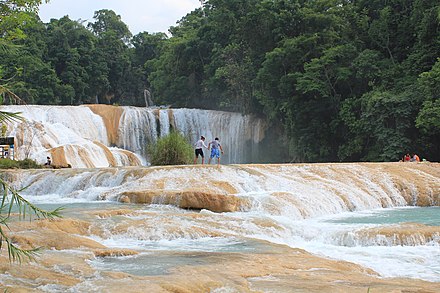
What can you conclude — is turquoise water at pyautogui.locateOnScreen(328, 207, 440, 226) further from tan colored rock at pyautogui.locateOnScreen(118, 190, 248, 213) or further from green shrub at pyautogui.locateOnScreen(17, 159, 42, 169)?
green shrub at pyautogui.locateOnScreen(17, 159, 42, 169)

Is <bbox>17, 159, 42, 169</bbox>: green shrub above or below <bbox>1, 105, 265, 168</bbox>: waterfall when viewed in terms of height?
below

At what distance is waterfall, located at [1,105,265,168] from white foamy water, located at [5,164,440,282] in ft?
21.1

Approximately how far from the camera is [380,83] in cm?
2614

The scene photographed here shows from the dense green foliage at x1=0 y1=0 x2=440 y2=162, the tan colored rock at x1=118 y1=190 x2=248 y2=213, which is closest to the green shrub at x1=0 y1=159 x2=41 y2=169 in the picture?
the dense green foliage at x1=0 y1=0 x2=440 y2=162

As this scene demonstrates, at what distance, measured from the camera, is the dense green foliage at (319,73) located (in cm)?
2438

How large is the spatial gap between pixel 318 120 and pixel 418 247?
20498mm

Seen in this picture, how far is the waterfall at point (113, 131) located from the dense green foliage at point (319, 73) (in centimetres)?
154

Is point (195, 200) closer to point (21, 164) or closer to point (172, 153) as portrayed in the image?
point (172, 153)

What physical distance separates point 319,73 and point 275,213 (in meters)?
16.9

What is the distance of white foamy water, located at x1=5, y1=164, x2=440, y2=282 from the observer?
814cm

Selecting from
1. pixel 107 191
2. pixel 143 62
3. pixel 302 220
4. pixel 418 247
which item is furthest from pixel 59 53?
pixel 418 247

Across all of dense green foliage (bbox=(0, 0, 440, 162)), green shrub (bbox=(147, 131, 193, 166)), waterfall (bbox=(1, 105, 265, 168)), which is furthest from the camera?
dense green foliage (bbox=(0, 0, 440, 162))

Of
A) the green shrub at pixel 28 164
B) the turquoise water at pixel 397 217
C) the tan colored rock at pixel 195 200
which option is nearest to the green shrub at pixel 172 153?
the green shrub at pixel 28 164

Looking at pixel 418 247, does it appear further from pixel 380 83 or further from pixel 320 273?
pixel 380 83
